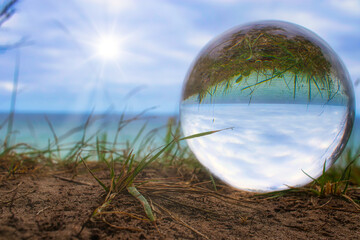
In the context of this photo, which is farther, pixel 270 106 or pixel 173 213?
pixel 270 106

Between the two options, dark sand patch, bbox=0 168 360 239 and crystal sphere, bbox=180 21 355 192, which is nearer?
dark sand patch, bbox=0 168 360 239

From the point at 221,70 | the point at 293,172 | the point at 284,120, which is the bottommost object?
the point at 293,172

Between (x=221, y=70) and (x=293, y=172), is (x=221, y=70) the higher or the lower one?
the higher one

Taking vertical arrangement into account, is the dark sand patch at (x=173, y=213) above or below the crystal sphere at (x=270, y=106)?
below

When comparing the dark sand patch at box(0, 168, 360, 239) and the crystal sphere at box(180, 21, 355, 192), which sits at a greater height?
the crystal sphere at box(180, 21, 355, 192)

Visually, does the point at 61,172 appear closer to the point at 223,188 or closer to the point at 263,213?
the point at 223,188

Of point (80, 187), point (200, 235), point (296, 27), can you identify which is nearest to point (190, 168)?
point (80, 187)

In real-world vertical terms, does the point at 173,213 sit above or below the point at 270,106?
below

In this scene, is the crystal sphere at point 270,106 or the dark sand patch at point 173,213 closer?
the dark sand patch at point 173,213
